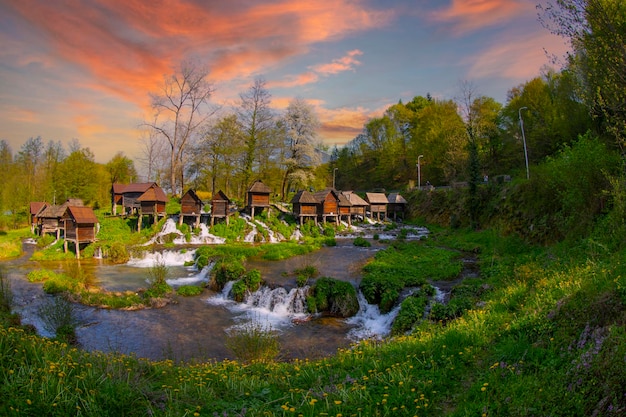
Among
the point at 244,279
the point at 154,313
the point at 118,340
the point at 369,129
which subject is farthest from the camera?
the point at 369,129

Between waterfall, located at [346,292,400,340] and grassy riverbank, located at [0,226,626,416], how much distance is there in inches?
181

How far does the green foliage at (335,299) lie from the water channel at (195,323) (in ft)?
1.49

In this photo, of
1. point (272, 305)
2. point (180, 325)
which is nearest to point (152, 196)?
point (272, 305)

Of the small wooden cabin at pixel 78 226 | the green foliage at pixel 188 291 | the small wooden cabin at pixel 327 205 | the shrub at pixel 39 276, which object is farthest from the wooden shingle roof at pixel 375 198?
the shrub at pixel 39 276

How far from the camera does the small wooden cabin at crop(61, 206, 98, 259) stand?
→ 26141mm

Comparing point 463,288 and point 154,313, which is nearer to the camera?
point 463,288

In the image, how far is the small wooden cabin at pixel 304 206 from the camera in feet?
123

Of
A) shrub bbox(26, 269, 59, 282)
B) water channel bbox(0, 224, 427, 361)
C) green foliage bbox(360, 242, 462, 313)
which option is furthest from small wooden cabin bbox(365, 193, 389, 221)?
shrub bbox(26, 269, 59, 282)

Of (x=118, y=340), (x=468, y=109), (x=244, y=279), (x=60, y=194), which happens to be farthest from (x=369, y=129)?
(x=118, y=340)

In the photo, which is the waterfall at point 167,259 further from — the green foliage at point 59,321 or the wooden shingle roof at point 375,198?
the wooden shingle roof at point 375,198

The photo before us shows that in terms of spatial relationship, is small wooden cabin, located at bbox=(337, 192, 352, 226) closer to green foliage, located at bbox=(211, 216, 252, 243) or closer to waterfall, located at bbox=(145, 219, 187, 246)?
green foliage, located at bbox=(211, 216, 252, 243)

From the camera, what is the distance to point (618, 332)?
17.7 ft

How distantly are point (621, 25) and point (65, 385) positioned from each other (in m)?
15.1

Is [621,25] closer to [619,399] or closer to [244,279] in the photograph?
[619,399]
